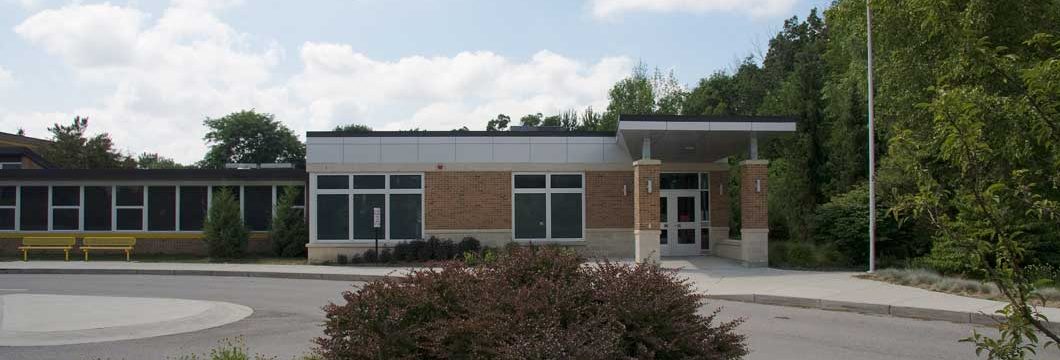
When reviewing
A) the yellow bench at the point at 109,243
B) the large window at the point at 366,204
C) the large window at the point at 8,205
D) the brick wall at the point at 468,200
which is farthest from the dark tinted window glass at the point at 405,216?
the large window at the point at 8,205

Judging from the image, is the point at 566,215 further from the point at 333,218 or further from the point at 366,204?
the point at 333,218

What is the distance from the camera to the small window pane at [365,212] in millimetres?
24797

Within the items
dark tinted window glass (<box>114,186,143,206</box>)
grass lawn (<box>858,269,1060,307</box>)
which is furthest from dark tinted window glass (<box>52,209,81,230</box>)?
grass lawn (<box>858,269,1060,307</box>)

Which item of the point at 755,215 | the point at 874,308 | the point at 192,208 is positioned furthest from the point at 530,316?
the point at 192,208

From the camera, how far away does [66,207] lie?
29.1m

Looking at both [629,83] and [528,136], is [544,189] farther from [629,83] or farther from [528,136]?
[629,83]

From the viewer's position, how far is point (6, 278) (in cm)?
2128

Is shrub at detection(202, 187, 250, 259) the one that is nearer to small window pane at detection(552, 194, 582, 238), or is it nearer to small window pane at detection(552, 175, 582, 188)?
small window pane at detection(552, 194, 582, 238)

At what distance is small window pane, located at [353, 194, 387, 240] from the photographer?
2480 cm

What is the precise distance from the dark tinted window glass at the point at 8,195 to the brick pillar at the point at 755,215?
82.9ft

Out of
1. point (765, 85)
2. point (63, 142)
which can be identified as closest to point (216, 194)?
point (63, 142)

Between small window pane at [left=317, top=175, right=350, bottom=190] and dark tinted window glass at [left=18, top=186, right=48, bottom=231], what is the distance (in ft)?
38.6

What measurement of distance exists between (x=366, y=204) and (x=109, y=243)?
9.67m

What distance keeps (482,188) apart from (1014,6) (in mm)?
14616
